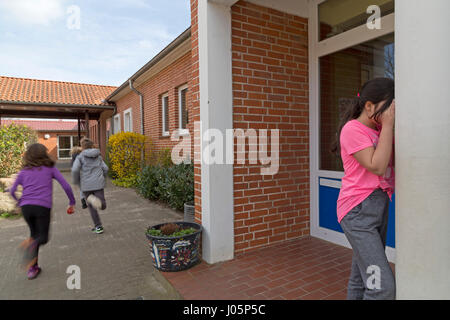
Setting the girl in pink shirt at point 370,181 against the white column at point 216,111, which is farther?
the white column at point 216,111

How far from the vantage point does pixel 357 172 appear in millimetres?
1714

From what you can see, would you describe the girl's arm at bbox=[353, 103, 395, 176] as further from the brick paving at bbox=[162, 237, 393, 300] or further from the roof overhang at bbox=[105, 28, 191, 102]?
the roof overhang at bbox=[105, 28, 191, 102]

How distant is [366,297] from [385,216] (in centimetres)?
48

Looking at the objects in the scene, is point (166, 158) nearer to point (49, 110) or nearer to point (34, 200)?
point (34, 200)

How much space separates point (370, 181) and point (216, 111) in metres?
1.93

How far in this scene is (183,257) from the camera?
10.4 ft

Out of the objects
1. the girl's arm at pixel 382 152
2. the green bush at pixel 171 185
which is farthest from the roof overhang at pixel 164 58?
the girl's arm at pixel 382 152

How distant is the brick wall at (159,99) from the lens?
8.16m

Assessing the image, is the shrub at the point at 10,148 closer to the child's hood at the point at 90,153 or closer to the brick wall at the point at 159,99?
the brick wall at the point at 159,99

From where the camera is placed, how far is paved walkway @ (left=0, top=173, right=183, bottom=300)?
2.96 metres

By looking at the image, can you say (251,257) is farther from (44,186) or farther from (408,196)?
(44,186)

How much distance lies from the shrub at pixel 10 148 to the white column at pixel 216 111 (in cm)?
981

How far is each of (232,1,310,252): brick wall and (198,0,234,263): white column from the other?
0.39ft

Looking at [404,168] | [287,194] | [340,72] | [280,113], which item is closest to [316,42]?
[340,72]
